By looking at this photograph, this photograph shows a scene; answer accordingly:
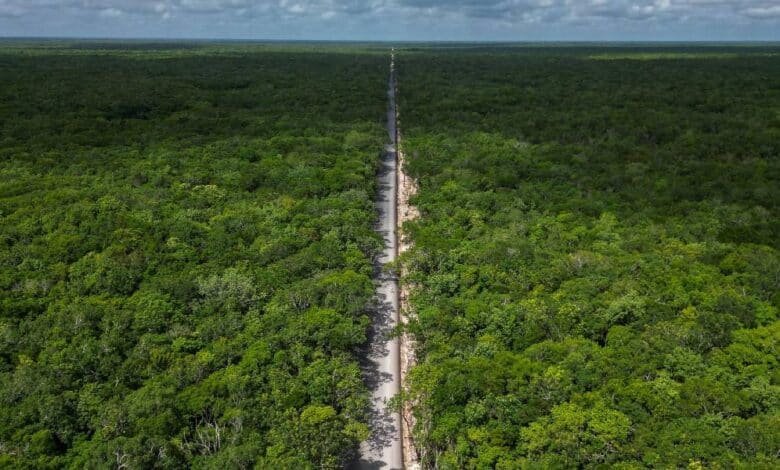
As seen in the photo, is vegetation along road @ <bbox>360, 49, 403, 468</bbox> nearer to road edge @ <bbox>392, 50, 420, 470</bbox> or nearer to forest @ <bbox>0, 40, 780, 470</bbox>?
road edge @ <bbox>392, 50, 420, 470</bbox>

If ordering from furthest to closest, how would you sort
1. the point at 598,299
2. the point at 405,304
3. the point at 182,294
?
the point at 405,304
the point at 182,294
the point at 598,299

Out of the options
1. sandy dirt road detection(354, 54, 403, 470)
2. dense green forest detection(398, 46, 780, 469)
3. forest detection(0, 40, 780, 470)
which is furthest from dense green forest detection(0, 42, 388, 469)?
dense green forest detection(398, 46, 780, 469)

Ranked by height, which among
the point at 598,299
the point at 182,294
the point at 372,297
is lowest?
the point at 372,297

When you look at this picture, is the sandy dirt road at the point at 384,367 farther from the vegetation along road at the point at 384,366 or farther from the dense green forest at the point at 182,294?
the dense green forest at the point at 182,294

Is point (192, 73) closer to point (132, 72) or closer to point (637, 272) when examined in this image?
point (132, 72)

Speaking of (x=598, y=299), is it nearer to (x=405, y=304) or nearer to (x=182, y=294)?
(x=405, y=304)

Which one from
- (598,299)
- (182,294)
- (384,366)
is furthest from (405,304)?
(182,294)

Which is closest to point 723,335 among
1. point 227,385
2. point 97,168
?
point 227,385

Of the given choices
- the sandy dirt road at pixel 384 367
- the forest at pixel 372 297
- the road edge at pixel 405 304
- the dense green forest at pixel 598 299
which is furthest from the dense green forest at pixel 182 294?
the dense green forest at pixel 598 299

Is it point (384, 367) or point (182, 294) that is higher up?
point (182, 294)
